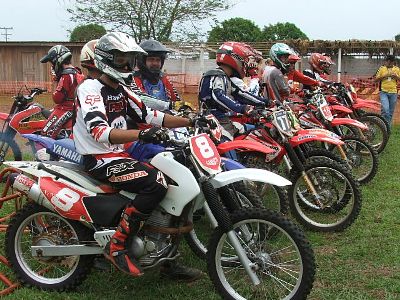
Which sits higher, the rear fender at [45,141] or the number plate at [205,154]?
the number plate at [205,154]

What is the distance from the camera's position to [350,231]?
5.39 m

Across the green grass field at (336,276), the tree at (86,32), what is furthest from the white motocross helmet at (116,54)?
the tree at (86,32)

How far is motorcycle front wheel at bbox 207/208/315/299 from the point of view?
135 inches

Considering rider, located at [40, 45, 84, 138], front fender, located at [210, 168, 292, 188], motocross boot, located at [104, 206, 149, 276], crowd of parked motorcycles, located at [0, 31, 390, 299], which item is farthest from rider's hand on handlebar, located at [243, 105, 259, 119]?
motocross boot, located at [104, 206, 149, 276]

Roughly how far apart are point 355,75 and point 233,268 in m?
24.4

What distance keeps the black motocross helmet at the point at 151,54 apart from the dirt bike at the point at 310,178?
4.51 ft

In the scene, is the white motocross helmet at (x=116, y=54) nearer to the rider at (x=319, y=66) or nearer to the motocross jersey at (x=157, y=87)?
the motocross jersey at (x=157, y=87)

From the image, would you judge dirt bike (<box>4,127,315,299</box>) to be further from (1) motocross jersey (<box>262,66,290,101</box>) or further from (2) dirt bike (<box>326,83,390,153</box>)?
(2) dirt bike (<box>326,83,390,153</box>)

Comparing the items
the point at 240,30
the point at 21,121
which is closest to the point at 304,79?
the point at 21,121

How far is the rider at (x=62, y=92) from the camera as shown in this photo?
675cm

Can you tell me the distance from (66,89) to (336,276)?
13.7 feet

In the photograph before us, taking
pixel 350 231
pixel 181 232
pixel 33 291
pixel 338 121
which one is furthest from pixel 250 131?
pixel 33 291

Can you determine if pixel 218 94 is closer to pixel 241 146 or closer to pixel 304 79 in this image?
pixel 241 146

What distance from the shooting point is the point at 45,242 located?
406cm
